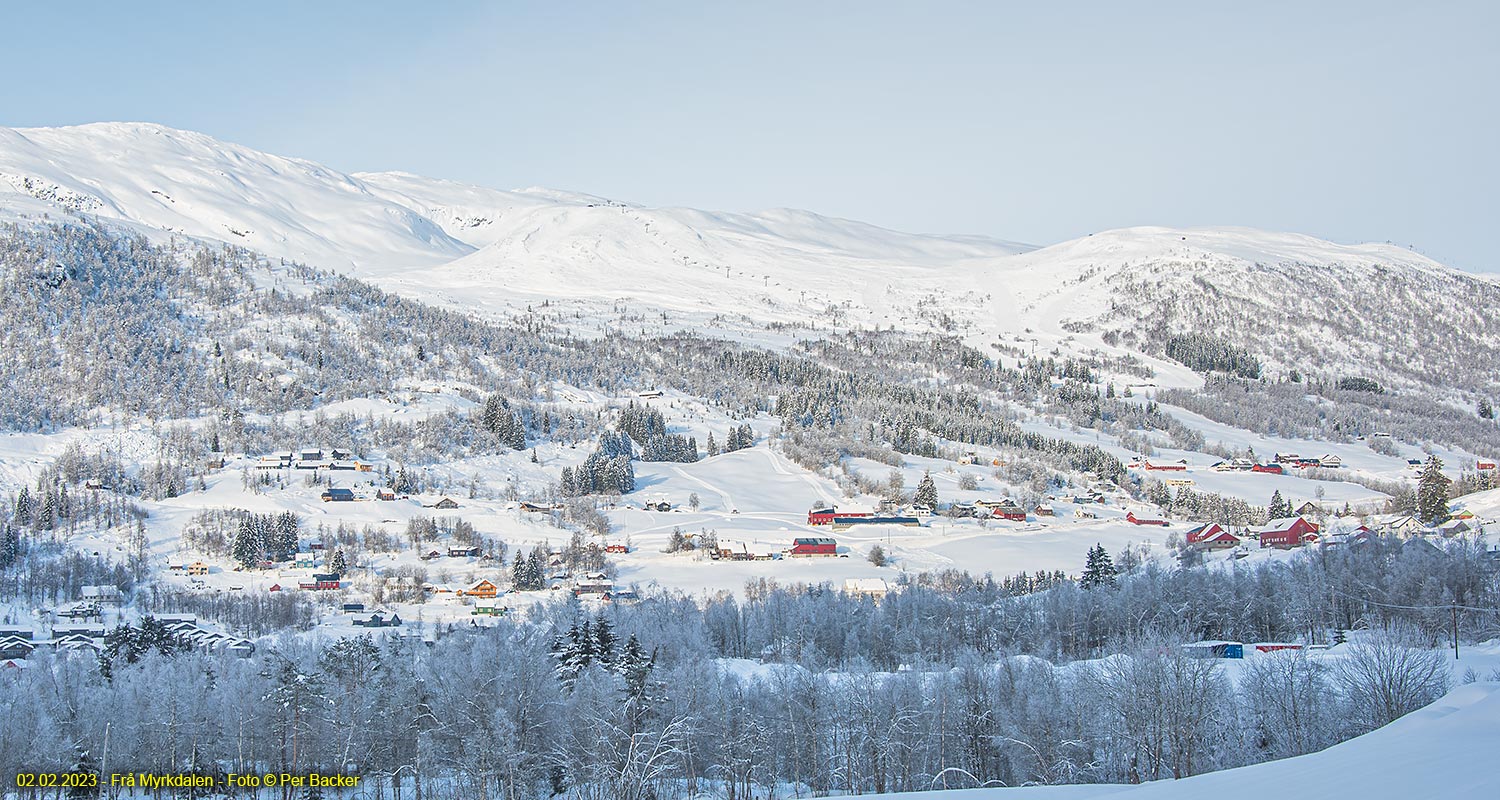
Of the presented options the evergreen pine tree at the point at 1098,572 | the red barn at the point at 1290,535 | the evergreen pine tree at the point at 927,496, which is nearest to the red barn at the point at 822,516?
the evergreen pine tree at the point at 927,496

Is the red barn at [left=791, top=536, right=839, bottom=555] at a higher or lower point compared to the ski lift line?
lower

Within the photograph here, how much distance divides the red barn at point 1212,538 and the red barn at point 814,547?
87.8 feet

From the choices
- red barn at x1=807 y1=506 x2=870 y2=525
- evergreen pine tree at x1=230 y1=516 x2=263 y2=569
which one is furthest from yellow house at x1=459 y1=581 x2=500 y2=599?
red barn at x1=807 y1=506 x2=870 y2=525

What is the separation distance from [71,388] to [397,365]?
36738mm

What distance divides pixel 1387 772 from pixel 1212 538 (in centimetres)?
7415

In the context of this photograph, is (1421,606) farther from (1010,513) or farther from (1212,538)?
(1010,513)

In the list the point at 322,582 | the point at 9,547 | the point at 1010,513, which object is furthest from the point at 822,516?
the point at 9,547

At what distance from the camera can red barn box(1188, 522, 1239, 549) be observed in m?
80.4

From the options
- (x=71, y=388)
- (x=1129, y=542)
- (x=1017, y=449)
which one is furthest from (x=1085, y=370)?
(x=71, y=388)

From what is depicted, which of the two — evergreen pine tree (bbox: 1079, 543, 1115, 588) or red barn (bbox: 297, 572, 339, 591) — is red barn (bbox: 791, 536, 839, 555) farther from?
red barn (bbox: 297, 572, 339, 591)

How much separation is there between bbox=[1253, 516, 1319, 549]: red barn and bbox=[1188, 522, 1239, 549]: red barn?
86.9 inches

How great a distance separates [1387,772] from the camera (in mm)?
13258

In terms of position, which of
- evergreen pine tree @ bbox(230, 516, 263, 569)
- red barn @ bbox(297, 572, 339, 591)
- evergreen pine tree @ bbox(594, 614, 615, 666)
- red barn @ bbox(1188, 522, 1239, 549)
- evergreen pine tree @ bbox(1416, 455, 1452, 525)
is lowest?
red barn @ bbox(297, 572, 339, 591)

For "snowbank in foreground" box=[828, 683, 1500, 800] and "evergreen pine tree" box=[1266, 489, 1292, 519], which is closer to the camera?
"snowbank in foreground" box=[828, 683, 1500, 800]
